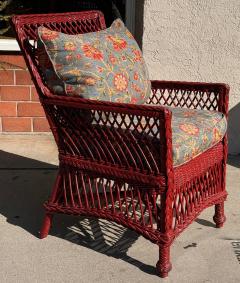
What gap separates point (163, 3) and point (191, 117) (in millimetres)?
1348

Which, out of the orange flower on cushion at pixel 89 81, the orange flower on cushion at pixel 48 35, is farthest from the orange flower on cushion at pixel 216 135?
the orange flower on cushion at pixel 48 35

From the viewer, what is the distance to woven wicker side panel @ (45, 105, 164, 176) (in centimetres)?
215

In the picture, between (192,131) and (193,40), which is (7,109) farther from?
(192,131)

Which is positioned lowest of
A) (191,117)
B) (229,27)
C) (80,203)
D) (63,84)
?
(80,203)

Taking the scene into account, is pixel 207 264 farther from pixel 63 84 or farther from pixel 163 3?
pixel 163 3

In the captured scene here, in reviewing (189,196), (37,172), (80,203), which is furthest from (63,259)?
(37,172)

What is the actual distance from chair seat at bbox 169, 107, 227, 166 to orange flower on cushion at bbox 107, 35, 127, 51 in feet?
1.36

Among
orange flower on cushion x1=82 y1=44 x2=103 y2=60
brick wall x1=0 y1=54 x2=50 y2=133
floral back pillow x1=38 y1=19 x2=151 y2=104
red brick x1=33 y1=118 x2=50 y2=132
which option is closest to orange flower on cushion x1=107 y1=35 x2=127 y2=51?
floral back pillow x1=38 y1=19 x2=151 y2=104

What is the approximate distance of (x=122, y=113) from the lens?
214cm

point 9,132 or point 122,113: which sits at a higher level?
point 122,113

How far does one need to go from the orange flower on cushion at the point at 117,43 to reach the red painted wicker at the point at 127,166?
12.8 inches

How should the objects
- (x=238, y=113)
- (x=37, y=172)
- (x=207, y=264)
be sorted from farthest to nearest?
1. (x=238, y=113)
2. (x=37, y=172)
3. (x=207, y=264)

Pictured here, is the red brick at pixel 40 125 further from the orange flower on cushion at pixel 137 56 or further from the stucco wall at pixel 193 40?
the orange flower on cushion at pixel 137 56

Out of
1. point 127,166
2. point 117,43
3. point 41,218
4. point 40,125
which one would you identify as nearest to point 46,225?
point 41,218
